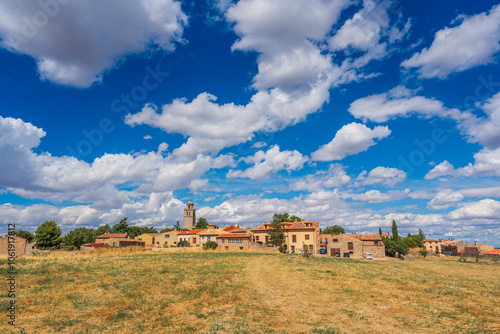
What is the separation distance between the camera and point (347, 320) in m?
15.3

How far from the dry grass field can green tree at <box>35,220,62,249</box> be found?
2662 inches

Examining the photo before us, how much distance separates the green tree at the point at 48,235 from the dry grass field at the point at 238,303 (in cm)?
6763

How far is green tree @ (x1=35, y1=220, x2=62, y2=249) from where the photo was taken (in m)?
81.6

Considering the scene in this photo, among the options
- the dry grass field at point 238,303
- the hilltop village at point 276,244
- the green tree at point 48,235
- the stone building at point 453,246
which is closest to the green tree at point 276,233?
the hilltop village at point 276,244

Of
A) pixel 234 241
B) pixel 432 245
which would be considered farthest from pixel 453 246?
pixel 234 241

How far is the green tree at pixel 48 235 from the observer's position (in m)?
81.6

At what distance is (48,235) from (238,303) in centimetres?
8663

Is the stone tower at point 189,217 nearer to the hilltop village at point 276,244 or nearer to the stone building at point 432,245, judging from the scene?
the hilltop village at point 276,244

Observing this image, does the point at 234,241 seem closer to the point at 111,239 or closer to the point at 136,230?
the point at 111,239

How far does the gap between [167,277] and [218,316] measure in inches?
Result: 446

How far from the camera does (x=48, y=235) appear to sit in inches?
3243

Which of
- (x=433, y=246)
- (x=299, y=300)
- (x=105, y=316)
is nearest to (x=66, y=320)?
(x=105, y=316)

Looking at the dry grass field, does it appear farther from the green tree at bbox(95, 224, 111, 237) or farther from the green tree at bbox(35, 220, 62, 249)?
the green tree at bbox(95, 224, 111, 237)

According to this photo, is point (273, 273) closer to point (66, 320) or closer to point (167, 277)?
point (167, 277)
